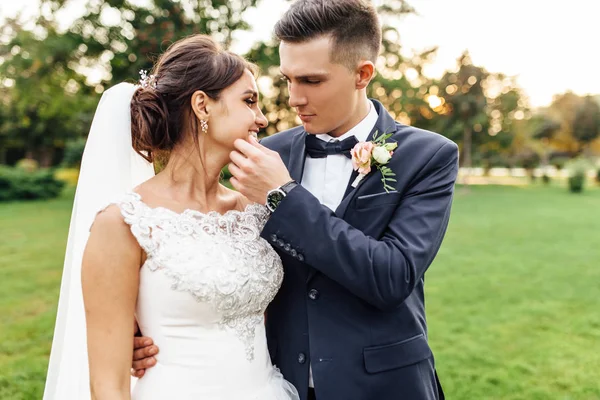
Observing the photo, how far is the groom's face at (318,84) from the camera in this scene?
2484mm

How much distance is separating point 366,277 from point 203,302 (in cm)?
68

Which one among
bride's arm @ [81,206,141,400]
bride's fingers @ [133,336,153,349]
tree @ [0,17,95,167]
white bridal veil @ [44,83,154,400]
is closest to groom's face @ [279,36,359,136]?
white bridal veil @ [44,83,154,400]

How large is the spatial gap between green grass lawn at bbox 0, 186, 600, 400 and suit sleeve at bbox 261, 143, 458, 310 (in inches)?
153

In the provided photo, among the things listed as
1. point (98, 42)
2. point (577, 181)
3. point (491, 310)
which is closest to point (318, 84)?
point (491, 310)

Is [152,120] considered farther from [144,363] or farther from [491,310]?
[491,310]

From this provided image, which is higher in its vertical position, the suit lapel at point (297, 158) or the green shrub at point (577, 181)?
the green shrub at point (577, 181)

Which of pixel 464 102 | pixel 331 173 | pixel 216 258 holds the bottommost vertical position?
pixel 216 258

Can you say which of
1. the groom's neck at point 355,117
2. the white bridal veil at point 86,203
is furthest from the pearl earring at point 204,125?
the groom's neck at point 355,117

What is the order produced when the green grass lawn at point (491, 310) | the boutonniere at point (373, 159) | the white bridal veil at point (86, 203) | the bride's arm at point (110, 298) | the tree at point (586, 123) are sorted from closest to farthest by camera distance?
1. the bride's arm at point (110, 298)
2. the boutonniere at point (373, 159)
3. the white bridal veil at point (86, 203)
4. the green grass lawn at point (491, 310)
5. the tree at point (586, 123)

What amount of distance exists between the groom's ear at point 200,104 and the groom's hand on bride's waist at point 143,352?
98cm

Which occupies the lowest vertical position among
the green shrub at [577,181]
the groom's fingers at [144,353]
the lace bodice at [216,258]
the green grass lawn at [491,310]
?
the green grass lawn at [491,310]

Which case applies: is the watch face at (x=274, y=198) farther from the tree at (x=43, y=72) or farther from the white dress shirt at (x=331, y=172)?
the tree at (x=43, y=72)

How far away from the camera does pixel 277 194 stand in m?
2.21

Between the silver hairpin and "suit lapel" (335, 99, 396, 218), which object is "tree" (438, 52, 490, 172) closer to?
"suit lapel" (335, 99, 396, 218)
